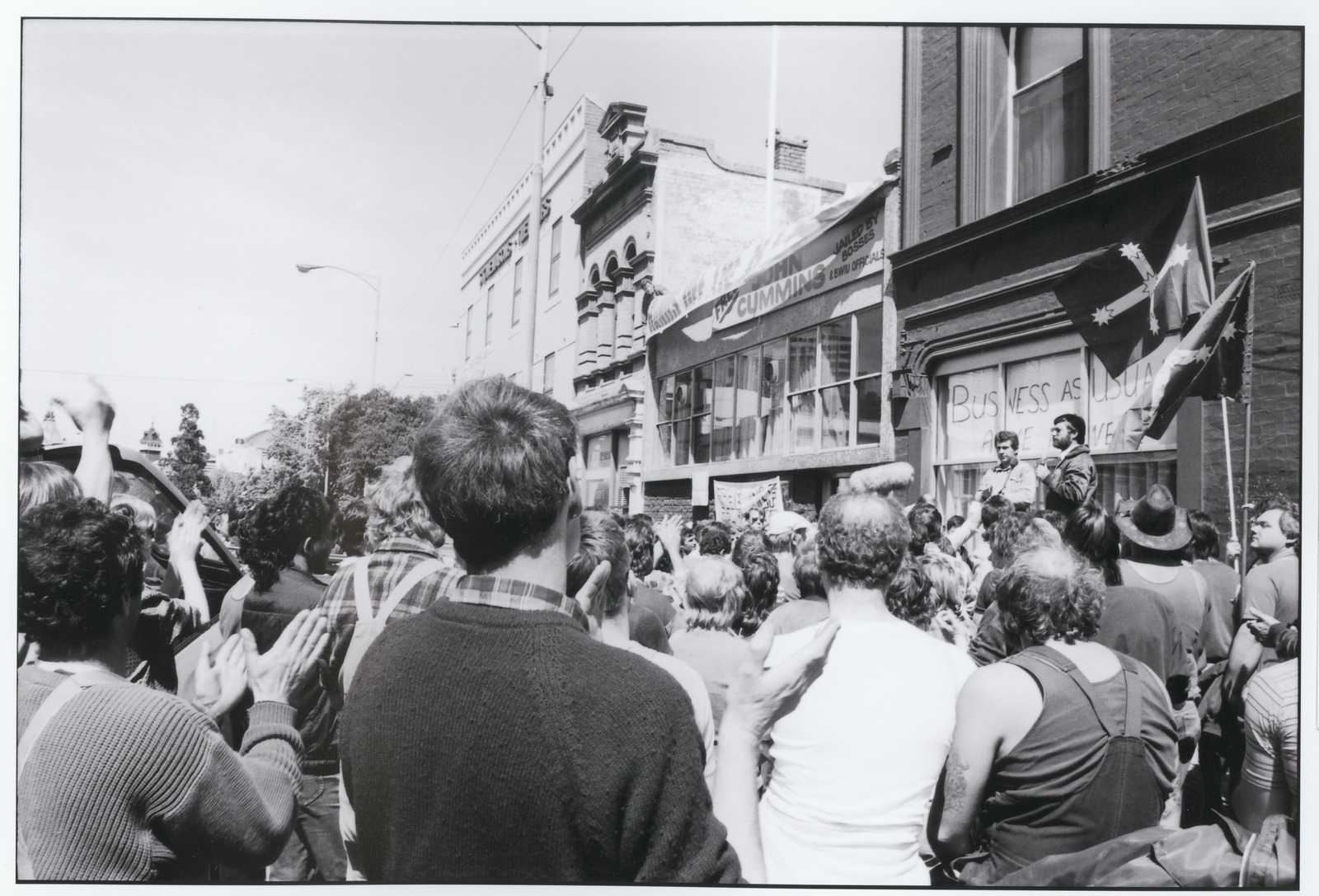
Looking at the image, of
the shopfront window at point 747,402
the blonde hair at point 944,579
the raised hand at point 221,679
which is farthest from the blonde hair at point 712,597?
the shopfront window at point 747,402

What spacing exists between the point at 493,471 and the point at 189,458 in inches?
158

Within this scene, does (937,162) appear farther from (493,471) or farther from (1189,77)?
(493,471)

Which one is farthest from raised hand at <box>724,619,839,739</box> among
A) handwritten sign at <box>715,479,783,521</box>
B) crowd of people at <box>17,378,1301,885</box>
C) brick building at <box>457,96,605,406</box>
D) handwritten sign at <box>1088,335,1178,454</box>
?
handwritten sign at <box>715,479,783,521</box>

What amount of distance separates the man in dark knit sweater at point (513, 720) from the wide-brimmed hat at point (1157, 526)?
3.14 meters

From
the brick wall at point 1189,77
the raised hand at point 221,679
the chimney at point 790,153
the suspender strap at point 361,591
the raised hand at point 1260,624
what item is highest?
the chimney at point 790,153

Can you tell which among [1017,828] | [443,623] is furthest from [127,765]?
[1017,828]

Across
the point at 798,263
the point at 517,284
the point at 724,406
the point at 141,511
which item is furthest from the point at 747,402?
the point at 141,511

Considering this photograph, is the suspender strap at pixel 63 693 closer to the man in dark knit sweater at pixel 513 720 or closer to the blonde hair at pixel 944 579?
the man in dark knit sweater at pixel 513 720

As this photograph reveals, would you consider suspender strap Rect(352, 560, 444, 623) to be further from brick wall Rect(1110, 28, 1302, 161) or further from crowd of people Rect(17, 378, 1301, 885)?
brick wall Rect(1110, 28, 1302, 161)

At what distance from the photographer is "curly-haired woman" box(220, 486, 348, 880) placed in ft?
10.1

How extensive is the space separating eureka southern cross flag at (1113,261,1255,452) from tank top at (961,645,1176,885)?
2688mm

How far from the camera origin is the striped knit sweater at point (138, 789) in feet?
6.17

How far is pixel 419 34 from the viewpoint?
3.98 metres

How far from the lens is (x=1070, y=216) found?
766 cm
